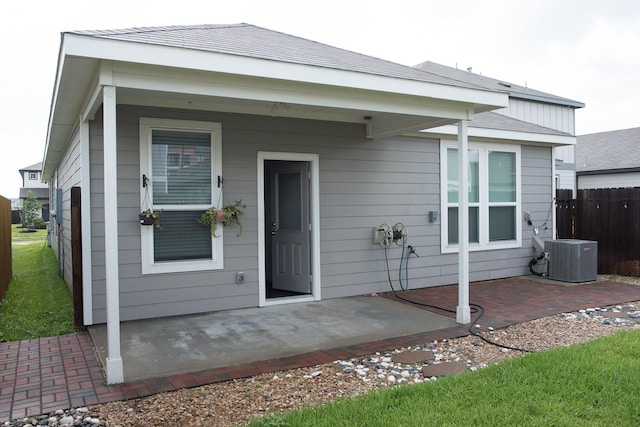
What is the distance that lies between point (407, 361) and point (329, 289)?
2.60 m

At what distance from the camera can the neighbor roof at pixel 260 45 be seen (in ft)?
12.8

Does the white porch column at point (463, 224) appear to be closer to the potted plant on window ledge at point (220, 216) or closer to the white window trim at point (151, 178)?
the potted plant on window ledge at point (220, 216)

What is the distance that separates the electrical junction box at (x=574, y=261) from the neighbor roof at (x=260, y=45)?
3897 millimetres

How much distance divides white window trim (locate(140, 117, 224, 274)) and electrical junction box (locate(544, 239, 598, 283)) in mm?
5540

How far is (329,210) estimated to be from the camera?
645 centimetres

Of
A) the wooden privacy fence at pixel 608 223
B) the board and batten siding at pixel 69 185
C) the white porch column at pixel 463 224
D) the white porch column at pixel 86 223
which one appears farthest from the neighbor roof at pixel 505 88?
the white porch column at pixel 86 223

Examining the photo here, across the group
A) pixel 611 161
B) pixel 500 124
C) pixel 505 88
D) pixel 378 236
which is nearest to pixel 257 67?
pixel 378 236

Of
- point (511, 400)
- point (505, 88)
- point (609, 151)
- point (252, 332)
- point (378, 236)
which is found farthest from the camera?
point (609, 151)

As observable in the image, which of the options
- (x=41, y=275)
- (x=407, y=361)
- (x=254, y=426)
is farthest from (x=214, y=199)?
(x=41, y=275)

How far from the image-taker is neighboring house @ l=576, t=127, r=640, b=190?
49.1ft

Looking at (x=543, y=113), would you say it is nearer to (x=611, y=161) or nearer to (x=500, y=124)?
(x=611, y=161)

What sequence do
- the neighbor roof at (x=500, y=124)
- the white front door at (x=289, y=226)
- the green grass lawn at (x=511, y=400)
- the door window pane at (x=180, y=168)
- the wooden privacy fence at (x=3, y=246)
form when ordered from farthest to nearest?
1. the neighbor roof at (x=500, y=124)
2. the wooden privacy fence at (x=3, y=246)
3. the white front door at (x=289, y=226)
4. the door window pane at (x=180, y=168)
5. the green grass lawn at (x=511, y=400)

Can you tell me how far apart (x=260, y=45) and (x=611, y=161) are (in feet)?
50.0

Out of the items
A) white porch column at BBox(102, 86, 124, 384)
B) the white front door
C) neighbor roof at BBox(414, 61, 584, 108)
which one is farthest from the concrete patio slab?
neighbor roof at BBox(414, 61, 584, 108)
